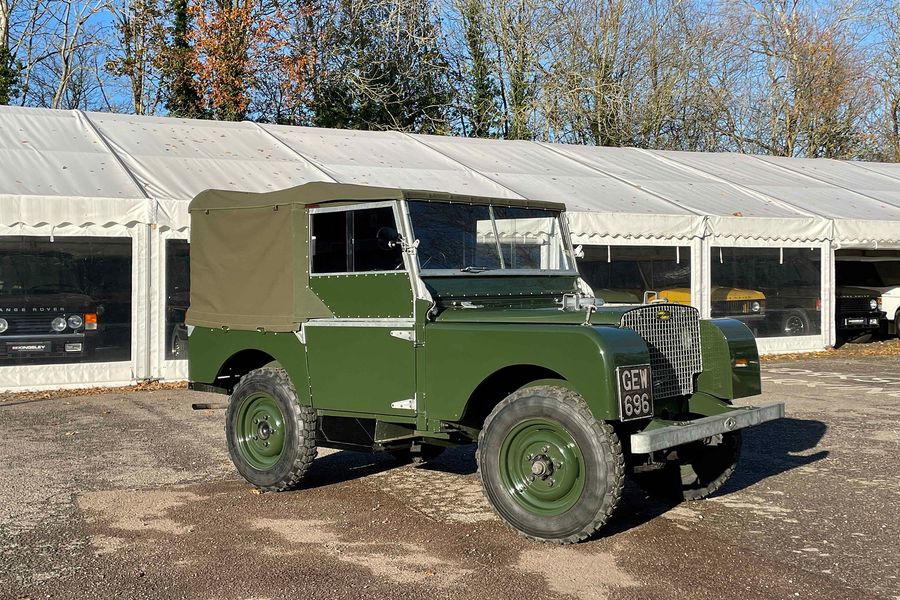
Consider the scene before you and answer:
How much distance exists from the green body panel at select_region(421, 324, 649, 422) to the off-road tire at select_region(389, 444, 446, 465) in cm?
101

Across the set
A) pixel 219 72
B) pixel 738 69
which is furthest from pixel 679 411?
pixel 738 69

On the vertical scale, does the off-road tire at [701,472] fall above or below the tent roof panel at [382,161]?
below

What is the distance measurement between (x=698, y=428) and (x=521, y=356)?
1.13 metres

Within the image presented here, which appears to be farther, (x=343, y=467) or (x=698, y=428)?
(x=343, y=467)

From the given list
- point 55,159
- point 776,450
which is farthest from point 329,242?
point 55,159

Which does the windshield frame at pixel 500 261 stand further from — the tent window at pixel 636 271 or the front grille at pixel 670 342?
the tent window at pixel 636 271

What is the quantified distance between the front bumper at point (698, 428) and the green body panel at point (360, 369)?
165cm

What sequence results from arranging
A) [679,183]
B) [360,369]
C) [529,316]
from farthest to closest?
[679,183] < [360,369] < [529,316]

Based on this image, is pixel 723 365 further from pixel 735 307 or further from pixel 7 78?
pixel 7 78

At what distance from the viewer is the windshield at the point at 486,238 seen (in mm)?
6848

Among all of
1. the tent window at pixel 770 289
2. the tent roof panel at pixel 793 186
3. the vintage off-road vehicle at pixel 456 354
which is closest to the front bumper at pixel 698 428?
the vintage off-road vehicle at pixel 456 354

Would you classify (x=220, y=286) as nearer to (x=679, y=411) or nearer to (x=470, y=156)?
(x=679, y=411)

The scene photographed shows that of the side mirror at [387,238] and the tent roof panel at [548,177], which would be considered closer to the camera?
the side mirror at [387,238]

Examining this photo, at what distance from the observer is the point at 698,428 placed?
5.85m
